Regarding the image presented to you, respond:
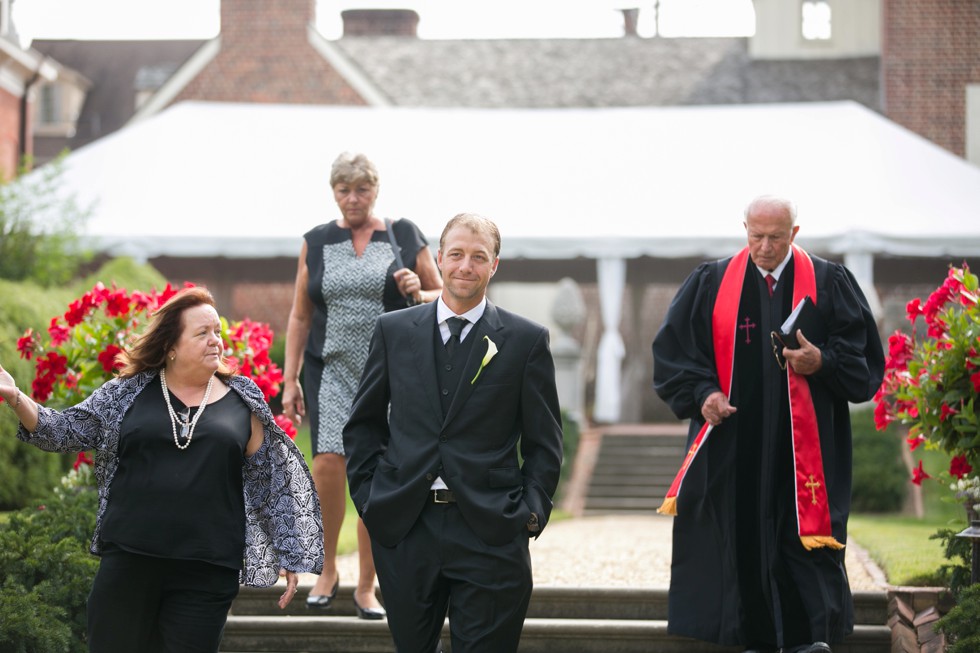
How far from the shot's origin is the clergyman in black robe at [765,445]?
5414mm

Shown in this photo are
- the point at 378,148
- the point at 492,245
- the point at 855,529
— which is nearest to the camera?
the point at 492,245

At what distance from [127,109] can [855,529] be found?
3750 centimetres

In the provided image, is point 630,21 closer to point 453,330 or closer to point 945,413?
point 945,413

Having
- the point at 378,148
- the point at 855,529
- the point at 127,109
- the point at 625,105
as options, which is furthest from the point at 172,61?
the point at 855,529

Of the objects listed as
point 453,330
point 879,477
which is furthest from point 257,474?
point 879,477

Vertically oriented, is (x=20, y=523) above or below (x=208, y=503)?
below

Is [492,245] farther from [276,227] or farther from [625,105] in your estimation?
[625,105]

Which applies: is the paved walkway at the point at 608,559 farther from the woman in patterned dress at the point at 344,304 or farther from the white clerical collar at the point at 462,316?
the white clerical collar at the point at 462,316

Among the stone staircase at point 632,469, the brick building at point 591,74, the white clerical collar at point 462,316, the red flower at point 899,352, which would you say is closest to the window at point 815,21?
the brick building at point 591,74

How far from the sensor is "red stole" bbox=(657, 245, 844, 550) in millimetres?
5398

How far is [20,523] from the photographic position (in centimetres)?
632

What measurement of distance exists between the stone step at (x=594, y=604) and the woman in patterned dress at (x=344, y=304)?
53 centimetres

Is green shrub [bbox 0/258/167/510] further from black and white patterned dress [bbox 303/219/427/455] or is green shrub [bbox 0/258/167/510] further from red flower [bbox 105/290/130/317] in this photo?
black and white patterned dress [bbox 303/219/427/455]

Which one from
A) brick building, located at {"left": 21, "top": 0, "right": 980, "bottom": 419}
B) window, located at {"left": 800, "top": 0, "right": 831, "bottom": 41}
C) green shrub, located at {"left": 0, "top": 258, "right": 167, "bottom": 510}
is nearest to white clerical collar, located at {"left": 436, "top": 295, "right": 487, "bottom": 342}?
green shrub, located at {"left": 0, "top": 258, "right": 167, "bottom": 510}
